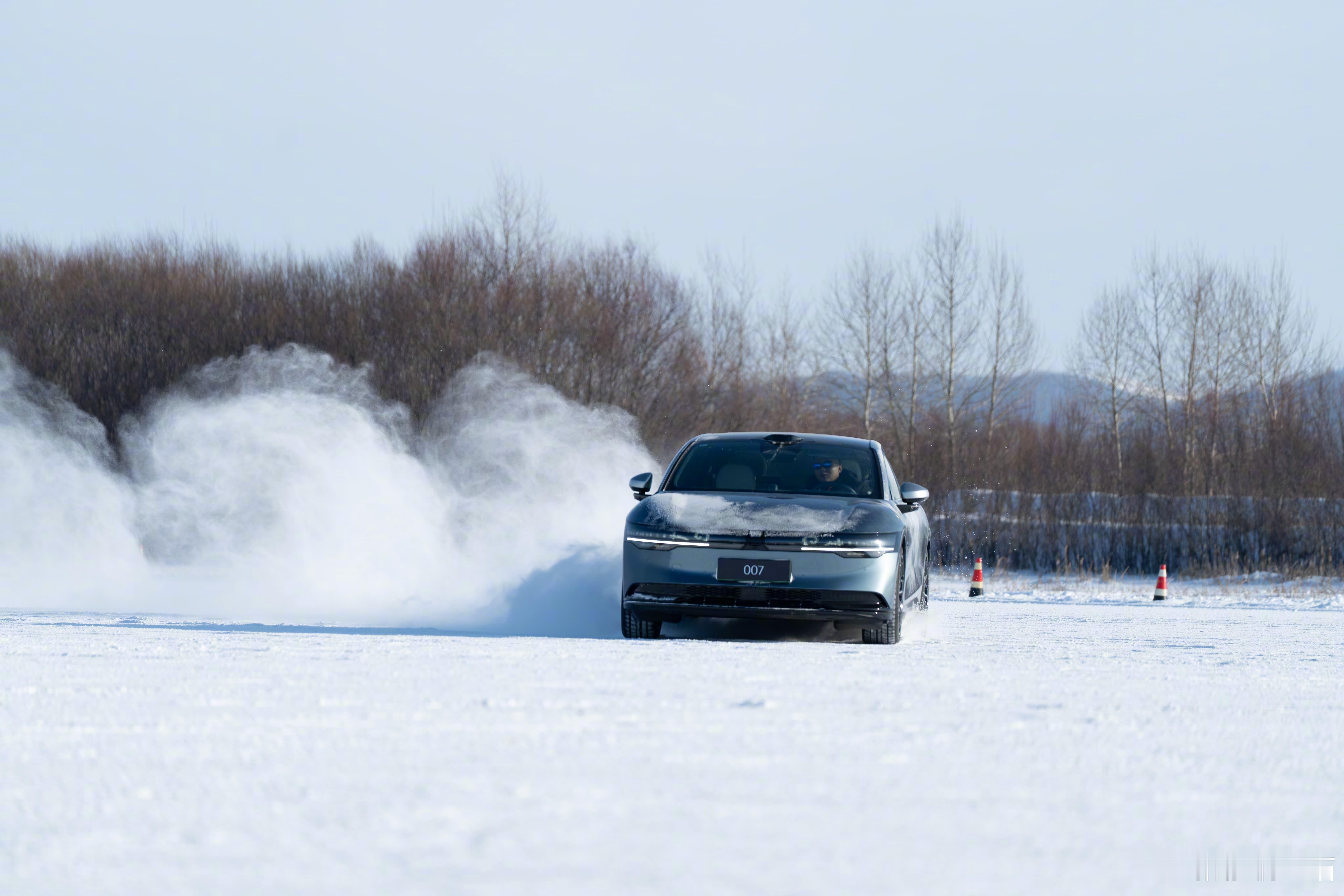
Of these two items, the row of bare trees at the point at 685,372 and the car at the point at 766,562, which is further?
the row of bare trees at the point at 685,372

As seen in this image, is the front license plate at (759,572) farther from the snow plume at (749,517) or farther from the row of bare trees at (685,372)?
the row of bare trees at (685,372)

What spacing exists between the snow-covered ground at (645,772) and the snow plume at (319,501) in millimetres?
3810

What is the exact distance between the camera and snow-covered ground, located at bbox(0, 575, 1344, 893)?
3.14m

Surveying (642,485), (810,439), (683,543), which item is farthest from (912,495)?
(683,543)

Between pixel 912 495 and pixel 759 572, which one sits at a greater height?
pixel 912 495

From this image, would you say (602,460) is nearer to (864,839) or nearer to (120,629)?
(120,629)

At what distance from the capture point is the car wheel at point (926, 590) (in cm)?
1059

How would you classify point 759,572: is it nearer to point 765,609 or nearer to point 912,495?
point 765,609

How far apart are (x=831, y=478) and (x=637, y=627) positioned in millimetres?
1914

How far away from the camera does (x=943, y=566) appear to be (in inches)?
1206

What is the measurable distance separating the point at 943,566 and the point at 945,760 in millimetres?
26867

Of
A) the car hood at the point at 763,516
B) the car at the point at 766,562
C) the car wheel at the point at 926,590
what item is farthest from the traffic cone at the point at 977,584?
the car hood at the point at 763,516

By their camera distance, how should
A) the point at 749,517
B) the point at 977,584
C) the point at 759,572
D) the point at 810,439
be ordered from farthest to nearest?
the point at 977,584 < the point at 810,439 < the point at 749,517 < the point at 759,572

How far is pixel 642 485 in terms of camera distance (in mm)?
9336
